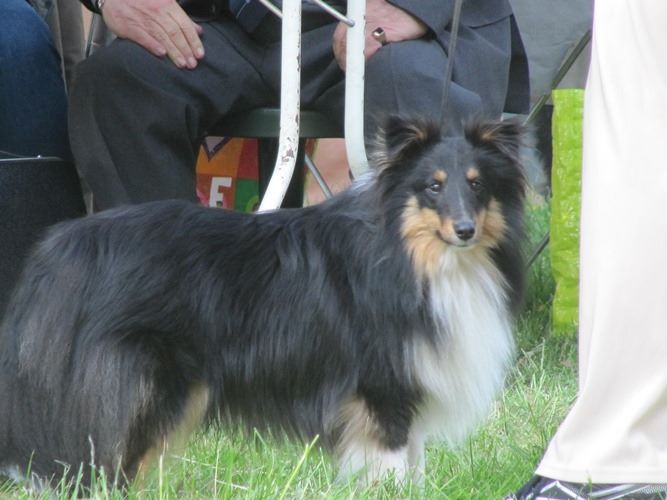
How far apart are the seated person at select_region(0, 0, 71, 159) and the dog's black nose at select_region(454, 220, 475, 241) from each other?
1489mm

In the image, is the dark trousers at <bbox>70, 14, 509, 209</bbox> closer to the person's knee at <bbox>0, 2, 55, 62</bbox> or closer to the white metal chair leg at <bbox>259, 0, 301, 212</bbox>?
the person's knee at <bbox>0, 2, 55, 62</bbox>

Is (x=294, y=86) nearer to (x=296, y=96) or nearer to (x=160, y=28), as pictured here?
(x=296, y=96)

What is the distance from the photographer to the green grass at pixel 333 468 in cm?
247

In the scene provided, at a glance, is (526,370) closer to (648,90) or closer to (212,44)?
(212,44)

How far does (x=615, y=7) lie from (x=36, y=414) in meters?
1.61

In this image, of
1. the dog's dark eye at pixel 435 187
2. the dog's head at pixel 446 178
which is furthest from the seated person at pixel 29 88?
the dog's dark eye at pixel 435 187

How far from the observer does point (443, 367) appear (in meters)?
2.92

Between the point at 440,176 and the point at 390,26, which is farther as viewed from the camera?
the point at 390,26

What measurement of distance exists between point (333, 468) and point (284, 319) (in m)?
0.39

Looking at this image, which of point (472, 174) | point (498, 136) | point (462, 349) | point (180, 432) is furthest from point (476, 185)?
point (180, 432)

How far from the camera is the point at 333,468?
2.87 m

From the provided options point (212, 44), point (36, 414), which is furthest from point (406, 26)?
point (36, 414)

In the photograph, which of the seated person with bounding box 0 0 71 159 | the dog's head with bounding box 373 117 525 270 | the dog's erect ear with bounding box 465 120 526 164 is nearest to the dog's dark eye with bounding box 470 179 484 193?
the dog's head with bounding box 373 117 525 270

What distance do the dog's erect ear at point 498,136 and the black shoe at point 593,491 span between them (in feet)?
3.33
